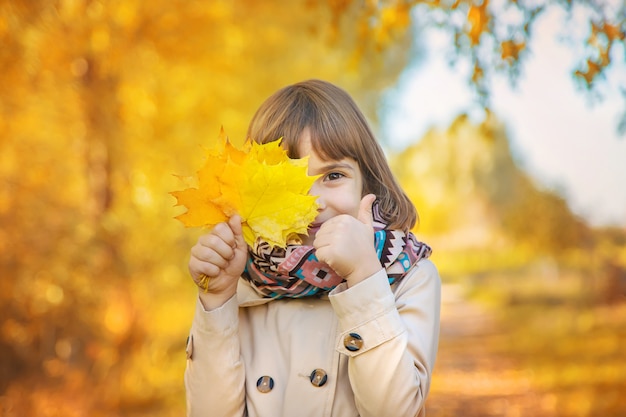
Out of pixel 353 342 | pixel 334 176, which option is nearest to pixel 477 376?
pixel 334 176

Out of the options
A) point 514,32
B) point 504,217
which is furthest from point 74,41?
point 504,217

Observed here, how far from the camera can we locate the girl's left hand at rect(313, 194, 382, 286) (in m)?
1.54

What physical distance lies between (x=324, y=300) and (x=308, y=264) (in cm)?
17

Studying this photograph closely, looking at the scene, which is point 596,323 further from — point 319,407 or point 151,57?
point 319,407

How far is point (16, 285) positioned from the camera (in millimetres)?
5188

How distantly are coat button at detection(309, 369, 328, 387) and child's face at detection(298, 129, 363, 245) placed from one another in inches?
12.6

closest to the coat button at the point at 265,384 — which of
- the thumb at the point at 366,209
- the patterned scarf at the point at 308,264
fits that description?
the patterned scarf at the point at 308,264

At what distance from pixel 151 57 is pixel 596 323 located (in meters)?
5.71

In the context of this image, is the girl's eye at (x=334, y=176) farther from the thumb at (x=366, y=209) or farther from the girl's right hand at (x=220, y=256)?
the girl's right hand at (x=220, y=256)

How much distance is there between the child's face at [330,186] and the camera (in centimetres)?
173

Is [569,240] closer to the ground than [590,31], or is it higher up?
higher up

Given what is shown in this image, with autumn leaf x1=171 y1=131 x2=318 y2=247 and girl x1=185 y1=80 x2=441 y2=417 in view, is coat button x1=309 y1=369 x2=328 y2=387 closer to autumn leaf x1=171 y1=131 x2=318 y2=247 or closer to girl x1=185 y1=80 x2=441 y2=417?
girl x1=185 y1=80 x2=441 y2=417

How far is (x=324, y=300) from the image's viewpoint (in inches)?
70.7

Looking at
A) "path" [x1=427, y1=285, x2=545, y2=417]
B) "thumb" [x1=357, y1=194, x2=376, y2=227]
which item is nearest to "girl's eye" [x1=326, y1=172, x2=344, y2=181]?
"thumb" [x1=357, y1=194, x2=376, y2=227]
